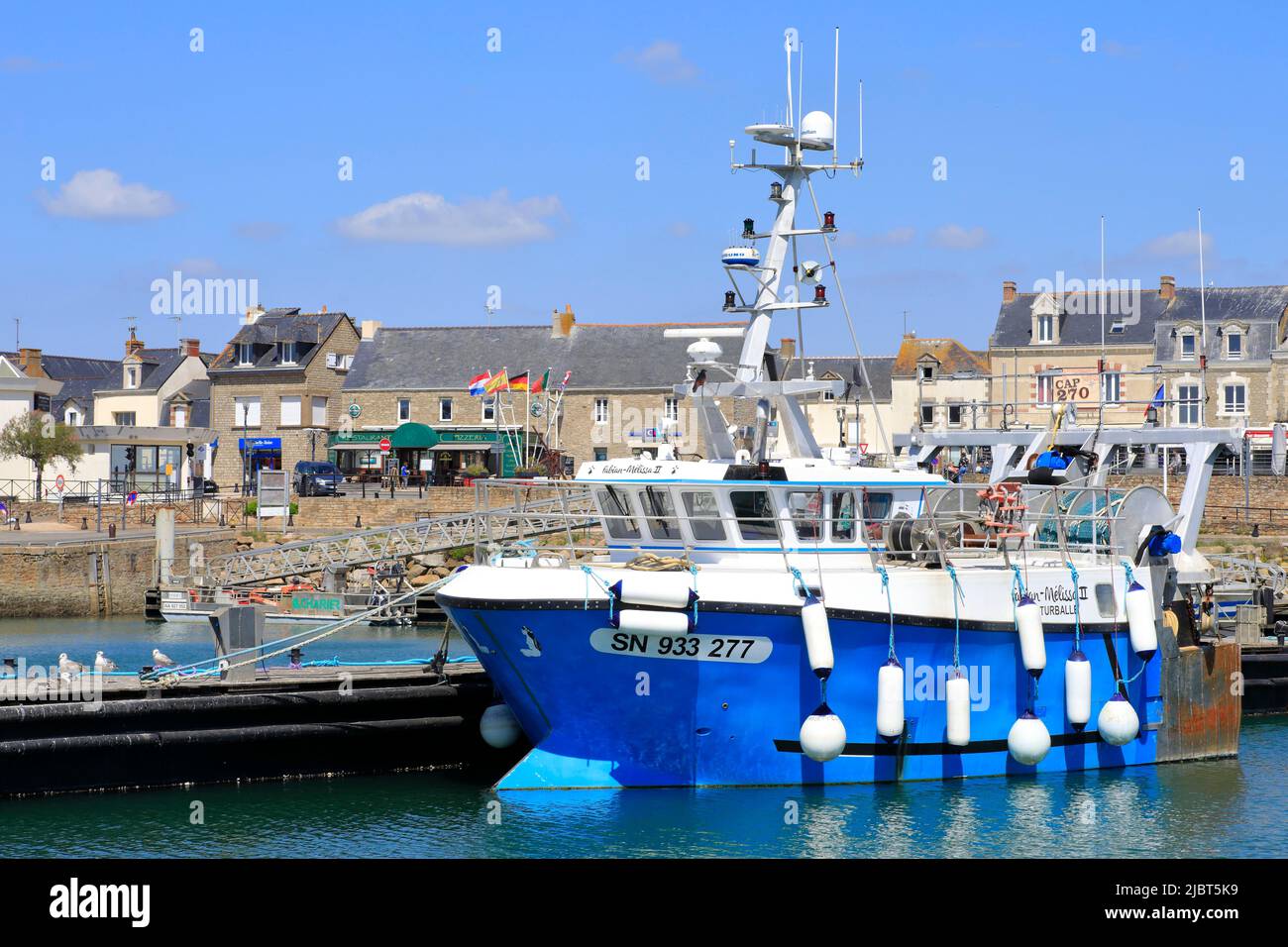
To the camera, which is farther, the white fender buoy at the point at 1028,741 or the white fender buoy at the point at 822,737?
the white fender buoy at the point at 1028,741

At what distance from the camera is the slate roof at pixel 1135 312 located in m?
61.0

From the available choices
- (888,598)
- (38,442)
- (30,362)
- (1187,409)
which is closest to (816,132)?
(888,598)

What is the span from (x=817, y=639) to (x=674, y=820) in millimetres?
2789

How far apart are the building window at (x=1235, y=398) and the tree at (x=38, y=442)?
154 feet

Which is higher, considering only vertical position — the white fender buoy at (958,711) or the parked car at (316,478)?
the parked car at (316,478)

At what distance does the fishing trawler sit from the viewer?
754 inches

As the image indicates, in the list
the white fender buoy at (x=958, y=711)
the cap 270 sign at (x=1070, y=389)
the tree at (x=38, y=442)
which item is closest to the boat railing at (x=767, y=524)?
the white fender buoy at (x=958, y=711)

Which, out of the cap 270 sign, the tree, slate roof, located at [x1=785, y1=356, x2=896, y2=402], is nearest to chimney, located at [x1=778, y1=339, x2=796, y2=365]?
slate roof, located at [x1=785, y1=356, x2=896, y2=402]

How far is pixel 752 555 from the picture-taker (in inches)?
788

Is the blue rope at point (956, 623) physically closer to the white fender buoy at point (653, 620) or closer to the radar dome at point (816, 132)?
the white fender buoy at point (653, 620)

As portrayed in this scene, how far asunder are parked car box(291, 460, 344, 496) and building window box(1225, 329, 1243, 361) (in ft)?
115

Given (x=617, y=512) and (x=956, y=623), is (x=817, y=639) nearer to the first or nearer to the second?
(x=956, y=623)
